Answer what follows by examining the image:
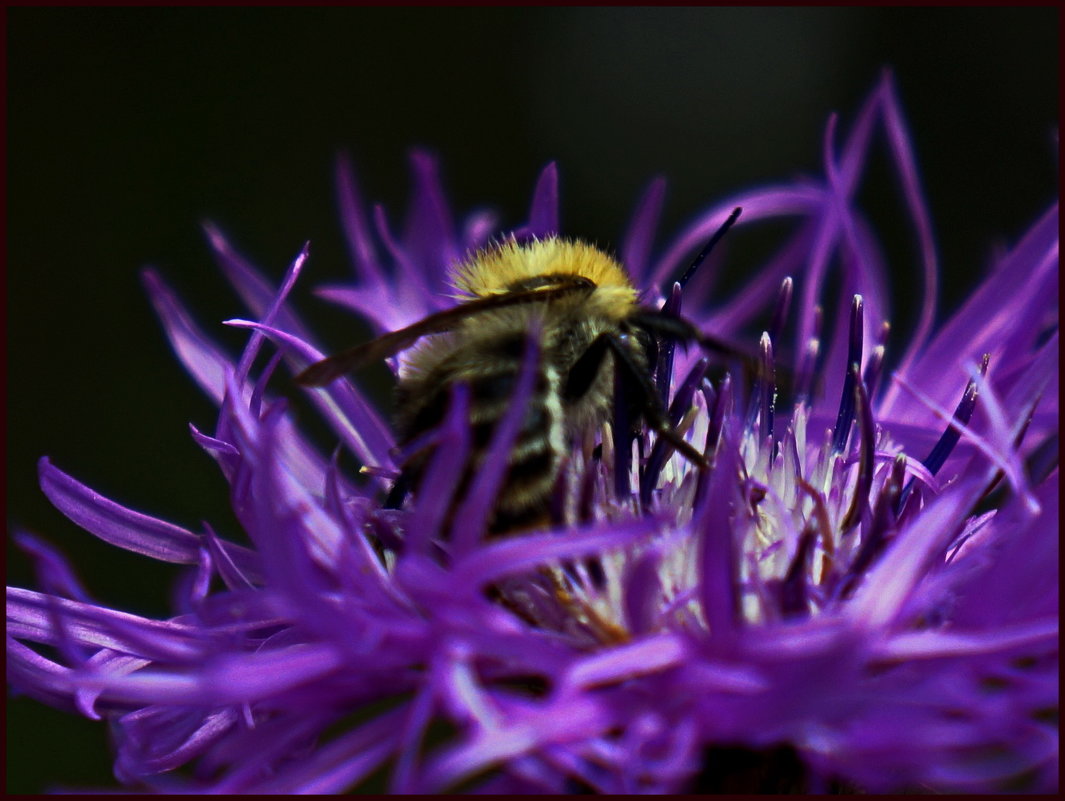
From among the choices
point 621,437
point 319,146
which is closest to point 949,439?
point 621,437

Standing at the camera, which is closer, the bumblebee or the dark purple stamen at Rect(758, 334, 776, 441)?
the bumblebee

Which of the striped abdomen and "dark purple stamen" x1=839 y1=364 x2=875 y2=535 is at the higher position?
"dark purple stamen" x1=839 y1=364 x2=875 y2=535

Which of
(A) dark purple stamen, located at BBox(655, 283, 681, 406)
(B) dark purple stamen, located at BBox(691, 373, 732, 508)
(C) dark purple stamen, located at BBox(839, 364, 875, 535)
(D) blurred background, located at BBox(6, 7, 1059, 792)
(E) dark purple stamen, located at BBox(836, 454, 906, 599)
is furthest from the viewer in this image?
(D) blurred background, located at BBox(6, 7, 1059, 792)

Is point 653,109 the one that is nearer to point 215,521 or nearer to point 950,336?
point 215,521

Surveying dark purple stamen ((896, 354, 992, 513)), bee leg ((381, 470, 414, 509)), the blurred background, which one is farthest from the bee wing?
the blurred background

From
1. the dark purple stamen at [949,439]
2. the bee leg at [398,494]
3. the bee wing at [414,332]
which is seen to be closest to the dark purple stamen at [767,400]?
the dark purple stamen at [949,439]

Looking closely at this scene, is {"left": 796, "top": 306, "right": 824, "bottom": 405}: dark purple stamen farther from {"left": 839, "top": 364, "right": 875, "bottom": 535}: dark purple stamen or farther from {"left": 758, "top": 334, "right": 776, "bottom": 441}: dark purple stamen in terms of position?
{"left": 839, "top": 364, "right": 875, "bottom": 535}: dark purple stamen
